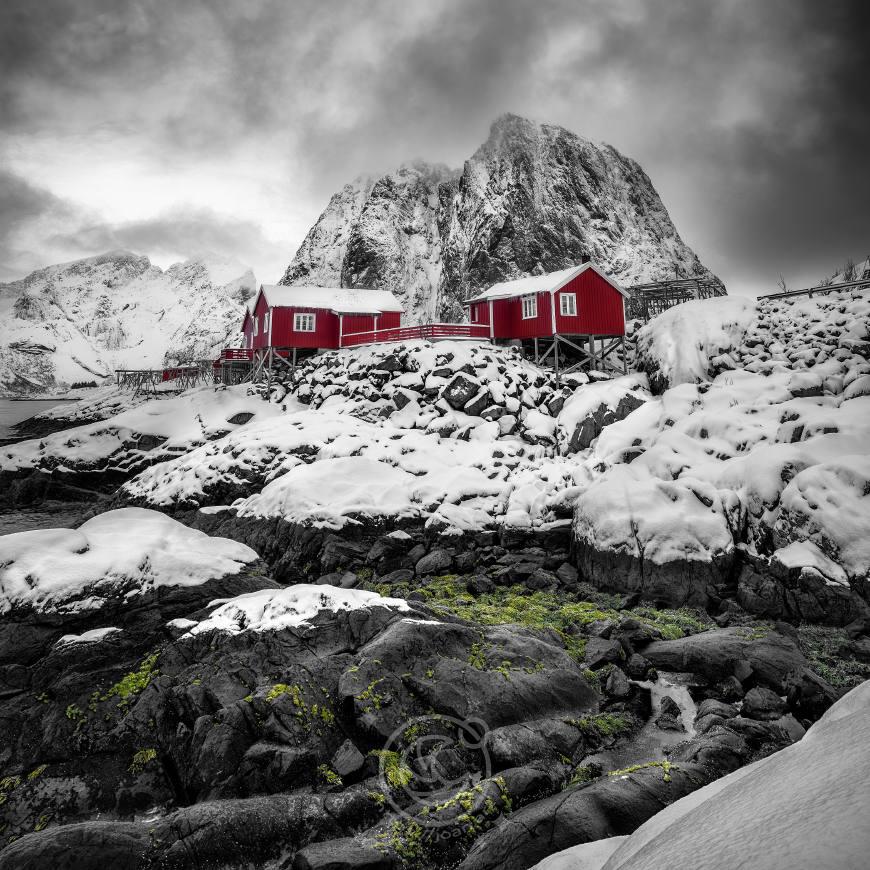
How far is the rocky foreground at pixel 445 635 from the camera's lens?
6145mm

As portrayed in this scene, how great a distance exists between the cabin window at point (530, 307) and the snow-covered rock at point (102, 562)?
1055 inches

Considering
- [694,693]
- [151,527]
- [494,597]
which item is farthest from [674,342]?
[151,527]

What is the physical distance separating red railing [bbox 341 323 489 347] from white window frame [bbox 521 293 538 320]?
289 centimetres

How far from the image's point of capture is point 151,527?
11.8 meters

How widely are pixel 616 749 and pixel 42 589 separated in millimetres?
10014

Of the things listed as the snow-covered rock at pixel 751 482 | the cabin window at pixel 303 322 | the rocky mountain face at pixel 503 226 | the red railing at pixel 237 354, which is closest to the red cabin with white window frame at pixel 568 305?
the snow-covered rock at pixel 751 482

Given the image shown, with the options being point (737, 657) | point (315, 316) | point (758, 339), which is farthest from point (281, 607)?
point (315, 316)

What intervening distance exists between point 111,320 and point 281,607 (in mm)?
194455

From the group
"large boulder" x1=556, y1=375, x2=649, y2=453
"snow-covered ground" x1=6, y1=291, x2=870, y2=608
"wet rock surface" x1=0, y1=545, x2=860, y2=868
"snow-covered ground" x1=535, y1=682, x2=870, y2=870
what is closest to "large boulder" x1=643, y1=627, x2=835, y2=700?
"wet rock surface" x1=0, y1=545, x2=860, y2=868

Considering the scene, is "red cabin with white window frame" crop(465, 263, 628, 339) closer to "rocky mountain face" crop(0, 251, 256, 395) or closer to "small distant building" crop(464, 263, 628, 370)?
"small distant building" crop(464, 263, 628, 370)

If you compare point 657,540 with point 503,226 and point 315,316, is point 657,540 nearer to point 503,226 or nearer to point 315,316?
point 315,316

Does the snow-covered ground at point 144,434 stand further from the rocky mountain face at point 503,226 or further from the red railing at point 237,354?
the rocky mountain face at point 503,226

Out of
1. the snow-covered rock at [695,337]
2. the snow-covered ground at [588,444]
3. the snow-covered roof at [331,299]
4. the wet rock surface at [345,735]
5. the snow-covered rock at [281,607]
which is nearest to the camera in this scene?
the wet rock surface at [345,735]

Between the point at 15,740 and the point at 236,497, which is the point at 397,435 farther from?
the point at 15,740
